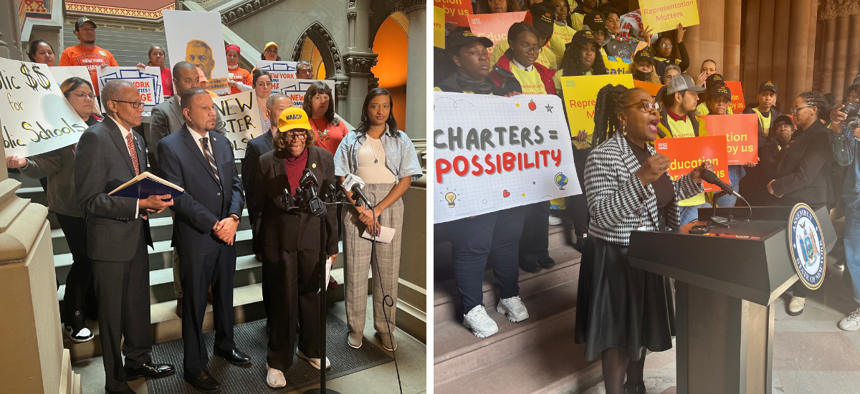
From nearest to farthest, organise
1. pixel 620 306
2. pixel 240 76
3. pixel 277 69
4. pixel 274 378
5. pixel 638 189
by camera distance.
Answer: pixel 638 189 → pixel 620 306 → pixel 274 378 → pixel 277 69 → pixel 240 76

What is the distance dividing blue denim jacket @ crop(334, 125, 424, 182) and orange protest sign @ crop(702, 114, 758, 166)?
1.34 m

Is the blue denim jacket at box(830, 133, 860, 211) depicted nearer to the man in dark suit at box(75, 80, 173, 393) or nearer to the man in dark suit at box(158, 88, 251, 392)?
the man in dark suit at box(158, 88, 251, 392)

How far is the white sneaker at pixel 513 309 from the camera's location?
5.65 ft

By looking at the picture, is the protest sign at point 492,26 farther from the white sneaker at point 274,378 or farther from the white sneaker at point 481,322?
the white sneaker at point 274,378

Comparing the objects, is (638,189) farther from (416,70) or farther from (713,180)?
(416,70)

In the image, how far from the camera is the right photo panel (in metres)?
1.60

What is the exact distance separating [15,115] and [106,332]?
880 mm

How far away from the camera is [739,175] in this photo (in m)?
1.81

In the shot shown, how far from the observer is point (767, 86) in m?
1.89

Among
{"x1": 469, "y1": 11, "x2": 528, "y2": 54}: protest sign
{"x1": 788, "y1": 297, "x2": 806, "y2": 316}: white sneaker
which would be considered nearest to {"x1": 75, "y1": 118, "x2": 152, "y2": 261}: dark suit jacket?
{"x1": 469, "y1": 11, "x2": 528, "y2": 54}: protest sign

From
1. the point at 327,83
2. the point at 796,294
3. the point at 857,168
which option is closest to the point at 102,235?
the point at 327,83

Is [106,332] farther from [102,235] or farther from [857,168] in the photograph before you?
[857,168]

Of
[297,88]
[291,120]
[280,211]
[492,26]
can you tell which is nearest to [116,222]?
[280,211]

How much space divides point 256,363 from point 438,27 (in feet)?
6.07
